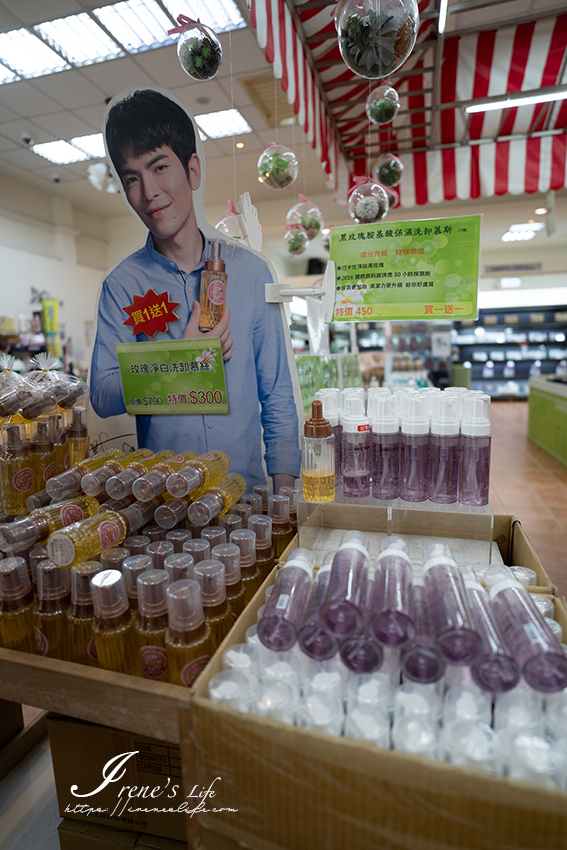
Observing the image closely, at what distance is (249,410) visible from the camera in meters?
1.80

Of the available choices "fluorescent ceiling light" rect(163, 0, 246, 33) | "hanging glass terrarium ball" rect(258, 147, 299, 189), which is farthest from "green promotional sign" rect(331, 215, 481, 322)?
"fluorescent ceiling light" rect(163, 0, 246, 33)

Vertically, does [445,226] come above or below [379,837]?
above

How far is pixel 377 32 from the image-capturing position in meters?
1.34

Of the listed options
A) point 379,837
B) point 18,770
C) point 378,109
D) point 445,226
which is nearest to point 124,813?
point 18,770

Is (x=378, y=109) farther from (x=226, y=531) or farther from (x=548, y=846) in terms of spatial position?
(x=548, y=846)

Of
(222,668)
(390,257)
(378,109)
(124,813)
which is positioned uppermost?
(378,109)

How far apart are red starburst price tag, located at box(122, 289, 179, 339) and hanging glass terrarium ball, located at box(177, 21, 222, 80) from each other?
778 mm

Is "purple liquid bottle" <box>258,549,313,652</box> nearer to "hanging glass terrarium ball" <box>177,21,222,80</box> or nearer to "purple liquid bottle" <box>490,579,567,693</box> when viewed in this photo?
"purple liquid bottle" <box>490,579,567,693</box>

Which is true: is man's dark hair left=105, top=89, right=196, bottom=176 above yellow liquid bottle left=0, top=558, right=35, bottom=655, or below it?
above

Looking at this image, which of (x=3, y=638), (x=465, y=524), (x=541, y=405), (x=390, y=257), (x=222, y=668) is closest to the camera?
(x=222, y=668)

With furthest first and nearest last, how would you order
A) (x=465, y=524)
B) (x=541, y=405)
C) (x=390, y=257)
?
1. (x=541, y=405)
2. (x=390, y=257)
3. (x=465, y=524)

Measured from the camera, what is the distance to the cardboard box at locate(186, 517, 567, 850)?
64 cm

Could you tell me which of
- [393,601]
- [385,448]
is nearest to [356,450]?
[385,448]

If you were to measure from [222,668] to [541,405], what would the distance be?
7.31 meters
